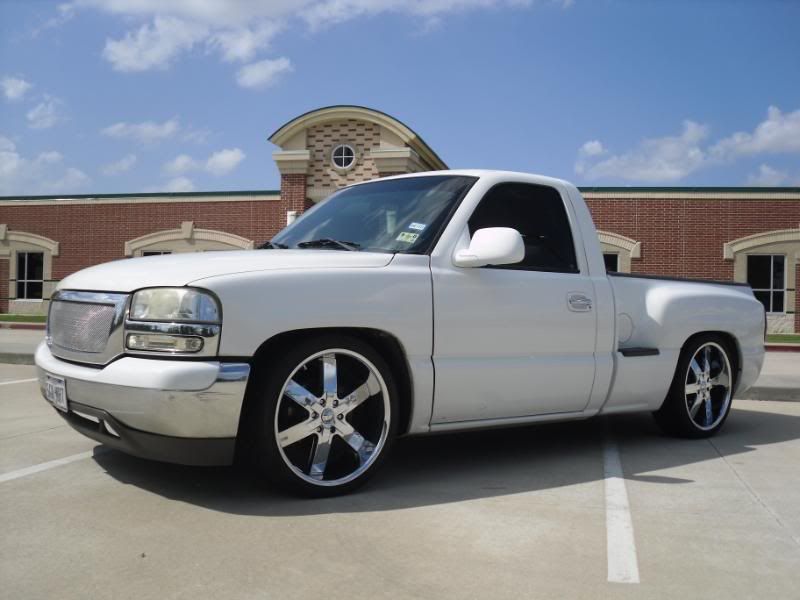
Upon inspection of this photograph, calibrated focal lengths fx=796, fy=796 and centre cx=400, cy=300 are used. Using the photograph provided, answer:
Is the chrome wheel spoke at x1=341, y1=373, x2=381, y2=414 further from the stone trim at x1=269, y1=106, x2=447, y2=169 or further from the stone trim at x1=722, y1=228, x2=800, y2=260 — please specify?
the stone trim at x1=722, y1=228, x2=800, y2=260

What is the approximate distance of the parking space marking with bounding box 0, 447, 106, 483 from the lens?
4602 millimetres

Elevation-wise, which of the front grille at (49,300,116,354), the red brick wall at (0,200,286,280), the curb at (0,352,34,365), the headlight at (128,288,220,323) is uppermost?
the red brick wall at (0,200,286,280)

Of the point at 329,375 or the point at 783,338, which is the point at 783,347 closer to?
the point at 783,338

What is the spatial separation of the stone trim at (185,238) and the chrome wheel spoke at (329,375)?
20.5 metres

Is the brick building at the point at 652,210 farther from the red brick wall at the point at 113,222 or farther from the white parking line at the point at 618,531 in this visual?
the white parking line at the point at 618,531

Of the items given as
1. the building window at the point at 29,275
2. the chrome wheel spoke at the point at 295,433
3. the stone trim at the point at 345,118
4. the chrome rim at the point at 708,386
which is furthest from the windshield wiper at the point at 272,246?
the building window at the point at 29,275

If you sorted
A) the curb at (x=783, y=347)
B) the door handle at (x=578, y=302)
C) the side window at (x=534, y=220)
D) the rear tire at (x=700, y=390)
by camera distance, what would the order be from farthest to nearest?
1. the curb at (x=783, y=347)
2. the rear tire at (x=700, y=390)
3. the door handle at (x=578, y=302)
4. the side window at (x=534, y=220)

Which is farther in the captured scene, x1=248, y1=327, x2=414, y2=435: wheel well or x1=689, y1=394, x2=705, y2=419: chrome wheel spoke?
x1=689, y1=394, x2=705, y2=419: chrome wheel spoke

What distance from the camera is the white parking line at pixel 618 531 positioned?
127 inches

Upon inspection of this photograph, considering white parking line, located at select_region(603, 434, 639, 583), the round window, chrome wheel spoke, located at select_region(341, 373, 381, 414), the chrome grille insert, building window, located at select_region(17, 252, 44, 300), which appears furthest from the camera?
building window, located at select_region(17, 252, 44, 300)

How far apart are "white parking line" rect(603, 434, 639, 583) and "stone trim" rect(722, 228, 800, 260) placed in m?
18.7

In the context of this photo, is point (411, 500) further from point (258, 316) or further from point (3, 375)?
point (3, 375)

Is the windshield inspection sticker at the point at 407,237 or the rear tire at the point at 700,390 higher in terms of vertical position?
the windshield inspection sticker at the point at 407,237

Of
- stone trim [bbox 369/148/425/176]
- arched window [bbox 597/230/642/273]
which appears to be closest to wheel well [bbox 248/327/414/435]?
stone trim [bbox 369/148/425/176]
